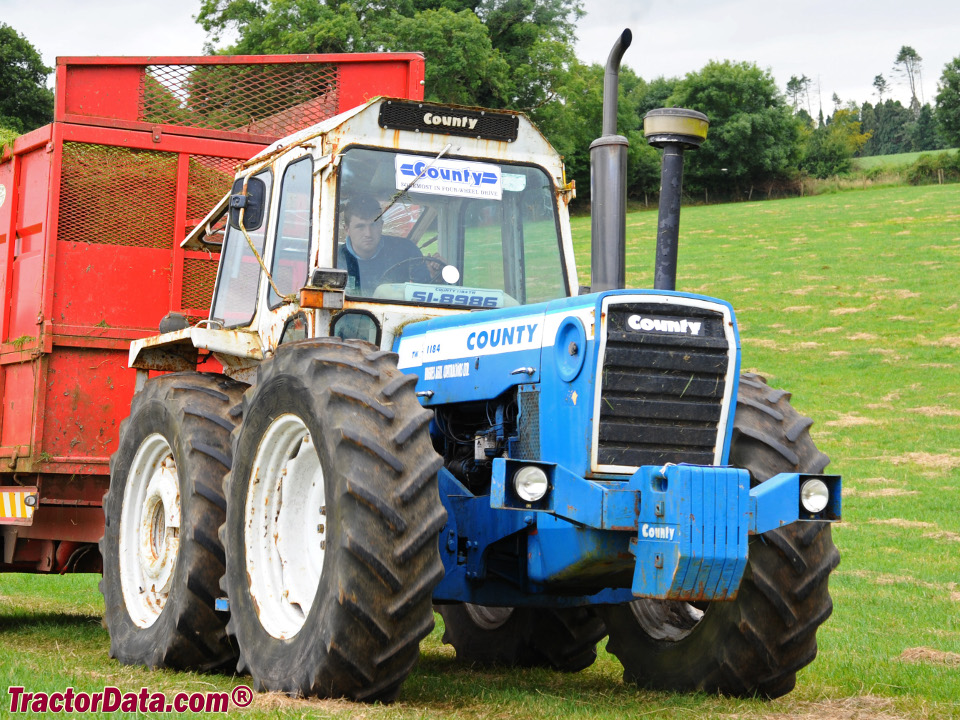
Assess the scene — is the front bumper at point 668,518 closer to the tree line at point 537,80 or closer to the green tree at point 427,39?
the tree line at point 537,80

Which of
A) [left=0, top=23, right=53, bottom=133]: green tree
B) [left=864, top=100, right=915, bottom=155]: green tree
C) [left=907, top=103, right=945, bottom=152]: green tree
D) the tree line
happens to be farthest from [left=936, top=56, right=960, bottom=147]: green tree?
[left=0, top=23, right=53, bottom=133]: green tree

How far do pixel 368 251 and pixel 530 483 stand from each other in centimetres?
187

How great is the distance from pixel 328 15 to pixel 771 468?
52.8m

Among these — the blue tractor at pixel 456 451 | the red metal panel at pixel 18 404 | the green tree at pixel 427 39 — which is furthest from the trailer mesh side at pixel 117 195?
the green tree at pixel 427 39

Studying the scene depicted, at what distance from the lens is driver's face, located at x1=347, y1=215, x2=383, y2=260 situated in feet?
21.7

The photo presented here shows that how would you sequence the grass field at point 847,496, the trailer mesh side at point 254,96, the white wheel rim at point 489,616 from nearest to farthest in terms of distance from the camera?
1. the grass field at point 847,496
2. the white wheel rim at point 489,616
3. the trailer mesh side at point 254,96

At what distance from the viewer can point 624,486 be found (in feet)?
17.5

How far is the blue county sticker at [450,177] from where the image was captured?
22.5ft

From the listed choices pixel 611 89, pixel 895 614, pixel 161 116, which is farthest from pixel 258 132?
pixel 895 614

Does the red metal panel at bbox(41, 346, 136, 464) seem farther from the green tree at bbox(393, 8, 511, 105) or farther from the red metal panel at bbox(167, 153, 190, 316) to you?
the green tree at bbox(393, 8, 511, 105)

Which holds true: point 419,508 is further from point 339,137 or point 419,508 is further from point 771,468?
point 339,137

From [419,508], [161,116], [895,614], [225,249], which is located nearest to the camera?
[419,508]

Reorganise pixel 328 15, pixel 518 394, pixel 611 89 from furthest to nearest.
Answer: pixel 328 15 → pixel 611 89 → pixel 518 394

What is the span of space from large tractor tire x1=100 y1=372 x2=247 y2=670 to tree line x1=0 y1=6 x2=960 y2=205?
1292 inches
